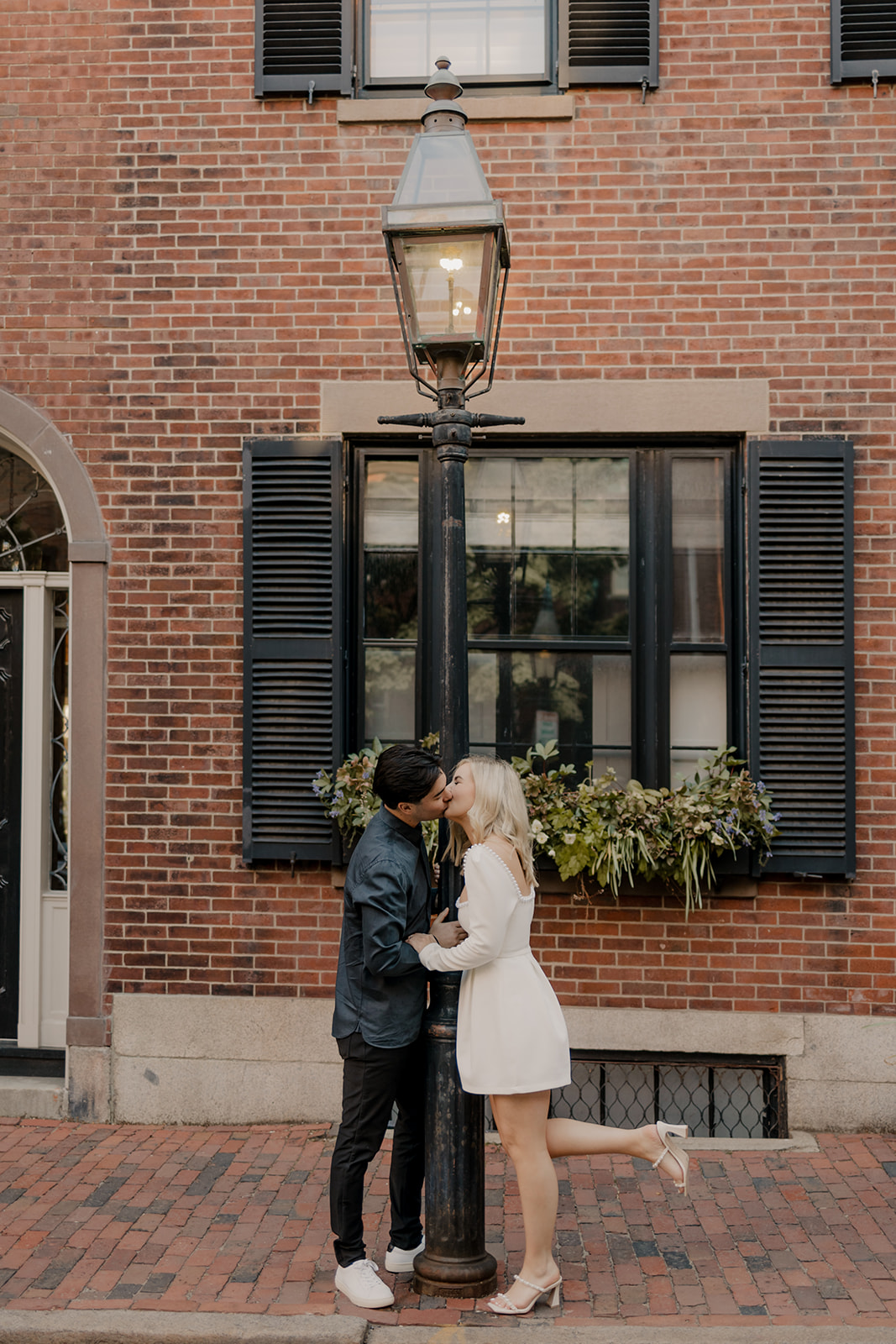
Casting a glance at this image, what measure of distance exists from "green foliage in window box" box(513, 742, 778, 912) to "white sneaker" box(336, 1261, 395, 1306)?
2.08 meters

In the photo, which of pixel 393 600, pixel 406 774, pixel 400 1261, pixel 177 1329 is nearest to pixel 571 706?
pixel 393 600

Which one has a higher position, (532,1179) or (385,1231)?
(532,1179)

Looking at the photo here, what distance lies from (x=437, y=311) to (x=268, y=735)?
8.65 feet

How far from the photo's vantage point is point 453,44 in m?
6.01

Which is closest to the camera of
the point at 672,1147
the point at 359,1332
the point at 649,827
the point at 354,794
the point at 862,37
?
the point at 359,1332

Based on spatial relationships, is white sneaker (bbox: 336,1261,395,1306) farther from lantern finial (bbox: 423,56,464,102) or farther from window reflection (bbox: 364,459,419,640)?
lantern finial (bbox: 423,56,464,102)

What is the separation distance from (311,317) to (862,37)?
3126mm

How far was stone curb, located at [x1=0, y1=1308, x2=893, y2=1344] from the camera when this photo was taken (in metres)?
3.69

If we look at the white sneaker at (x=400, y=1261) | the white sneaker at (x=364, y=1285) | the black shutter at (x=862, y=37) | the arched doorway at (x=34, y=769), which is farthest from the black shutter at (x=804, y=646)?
the arched doorway at (x=34, y=769)

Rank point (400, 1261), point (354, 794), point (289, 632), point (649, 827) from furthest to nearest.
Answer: point (289, 632), point (354, 794), point (649, 827), point (400, 1261)

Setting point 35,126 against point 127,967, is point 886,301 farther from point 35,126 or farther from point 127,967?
point 127,967

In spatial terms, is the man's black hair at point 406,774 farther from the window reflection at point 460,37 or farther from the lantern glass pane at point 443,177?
the window reflection at point 460,37

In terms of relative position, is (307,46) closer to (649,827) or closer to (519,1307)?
(649,827)

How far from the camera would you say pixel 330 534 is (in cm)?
582
